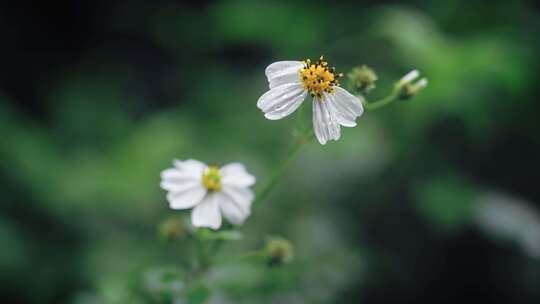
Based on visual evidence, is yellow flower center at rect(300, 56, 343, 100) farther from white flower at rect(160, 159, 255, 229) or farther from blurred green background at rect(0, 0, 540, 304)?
blurred green background at rect(0, 0, 540, 304)

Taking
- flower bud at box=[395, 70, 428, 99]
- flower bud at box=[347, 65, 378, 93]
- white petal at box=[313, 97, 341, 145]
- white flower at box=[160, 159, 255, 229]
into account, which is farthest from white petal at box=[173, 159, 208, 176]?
flower bud at box=[395, 70, 428, 99]

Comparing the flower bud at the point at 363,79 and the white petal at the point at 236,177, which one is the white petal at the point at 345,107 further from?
the white petal at the point at 236,177

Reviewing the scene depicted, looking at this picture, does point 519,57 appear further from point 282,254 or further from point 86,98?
point 86,98

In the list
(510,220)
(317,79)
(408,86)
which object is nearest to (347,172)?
(510,220)

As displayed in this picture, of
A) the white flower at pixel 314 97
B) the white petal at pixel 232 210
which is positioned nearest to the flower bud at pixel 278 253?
the white petal at pixel 232 210

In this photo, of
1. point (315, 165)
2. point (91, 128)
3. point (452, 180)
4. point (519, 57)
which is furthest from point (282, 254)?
point (91, 128)

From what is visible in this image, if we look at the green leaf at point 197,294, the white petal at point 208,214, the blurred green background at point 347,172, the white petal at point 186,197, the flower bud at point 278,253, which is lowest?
the green leaf at point 197,294
